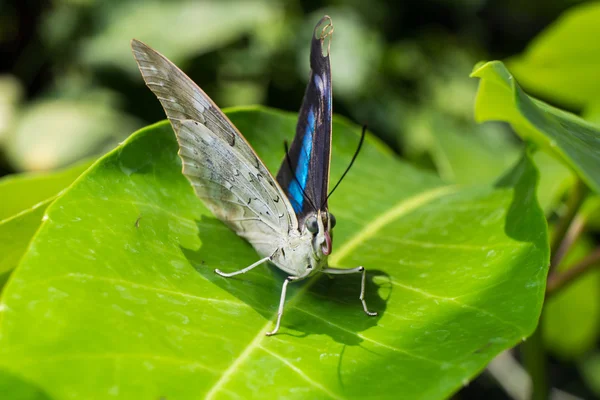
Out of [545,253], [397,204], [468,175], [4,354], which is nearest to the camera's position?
[4,354]

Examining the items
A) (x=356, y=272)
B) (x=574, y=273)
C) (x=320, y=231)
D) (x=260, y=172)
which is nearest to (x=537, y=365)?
(x=574, y=273)

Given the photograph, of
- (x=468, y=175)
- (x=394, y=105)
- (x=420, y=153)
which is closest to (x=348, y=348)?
(x=468, y=175)

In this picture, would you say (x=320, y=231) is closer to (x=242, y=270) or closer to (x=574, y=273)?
(x=242, y=270)

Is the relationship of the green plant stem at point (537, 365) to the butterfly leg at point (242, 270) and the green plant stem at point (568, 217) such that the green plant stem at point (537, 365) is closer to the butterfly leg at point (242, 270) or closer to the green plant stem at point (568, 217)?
the green plant stem at point (568, 217)

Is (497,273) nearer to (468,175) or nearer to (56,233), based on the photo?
(56,233)

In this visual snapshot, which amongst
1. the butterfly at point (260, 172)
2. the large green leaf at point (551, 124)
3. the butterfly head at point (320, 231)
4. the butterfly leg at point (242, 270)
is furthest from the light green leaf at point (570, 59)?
the butterfly leg at point (242, 270)

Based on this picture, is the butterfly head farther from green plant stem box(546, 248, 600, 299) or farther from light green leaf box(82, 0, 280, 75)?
light green leaf box(82, 0, 280, 75)
